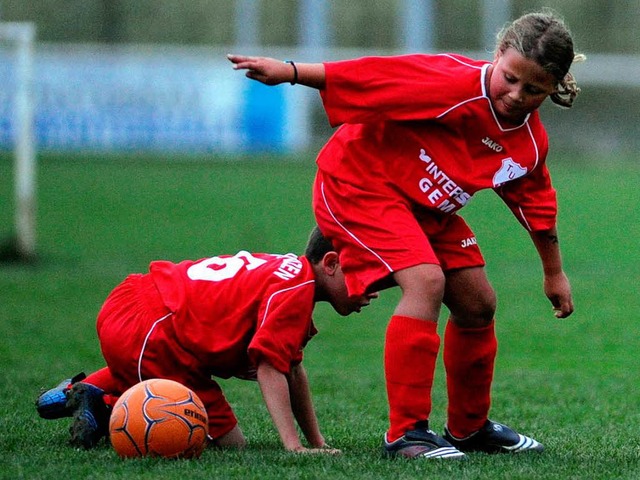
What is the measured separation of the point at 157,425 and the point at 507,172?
1499 mm

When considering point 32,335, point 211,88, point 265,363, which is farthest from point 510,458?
point 211,88

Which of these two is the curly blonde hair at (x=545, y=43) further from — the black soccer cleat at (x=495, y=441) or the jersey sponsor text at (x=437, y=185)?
the black soccer cleat at (x=495, y=441)

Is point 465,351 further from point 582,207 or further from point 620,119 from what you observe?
point 620,119

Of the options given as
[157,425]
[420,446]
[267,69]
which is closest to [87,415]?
[157,425]

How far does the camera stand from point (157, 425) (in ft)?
14.1

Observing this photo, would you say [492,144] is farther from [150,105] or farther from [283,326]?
[150,105]

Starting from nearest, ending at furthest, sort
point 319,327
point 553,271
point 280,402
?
1. point 280,402
2. point 553,271
3. point 319,327

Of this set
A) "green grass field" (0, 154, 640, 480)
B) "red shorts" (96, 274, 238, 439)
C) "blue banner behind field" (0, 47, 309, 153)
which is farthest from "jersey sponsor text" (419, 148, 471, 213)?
"blue banner behind field" (0, 47, 309, 153)

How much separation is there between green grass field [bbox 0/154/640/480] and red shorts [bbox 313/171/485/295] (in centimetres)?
66

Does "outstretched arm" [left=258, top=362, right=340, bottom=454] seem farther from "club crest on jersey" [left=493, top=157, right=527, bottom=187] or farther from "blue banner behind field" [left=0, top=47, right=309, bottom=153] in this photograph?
"blue banner behind field" [left=0, top=47, right=309, bottom=153]

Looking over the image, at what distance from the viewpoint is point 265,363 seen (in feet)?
14.5

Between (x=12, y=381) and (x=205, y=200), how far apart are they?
11.5 m

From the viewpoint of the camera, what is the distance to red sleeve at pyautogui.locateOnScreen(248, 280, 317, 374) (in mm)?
4387

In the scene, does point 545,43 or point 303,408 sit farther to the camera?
point 303,408
